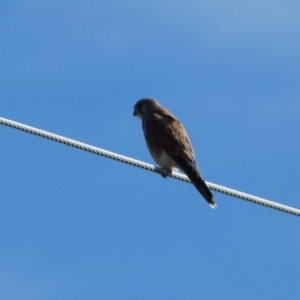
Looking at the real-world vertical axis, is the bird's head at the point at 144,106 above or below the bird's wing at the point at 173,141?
above

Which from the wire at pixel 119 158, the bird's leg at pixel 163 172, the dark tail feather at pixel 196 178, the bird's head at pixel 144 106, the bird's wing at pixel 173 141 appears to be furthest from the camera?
the bird's head at pixel 144 106

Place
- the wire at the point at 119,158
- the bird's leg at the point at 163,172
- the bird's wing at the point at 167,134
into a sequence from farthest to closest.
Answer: the bird's wing at the point at 167,134
the bird's leg at the point at 163,172
the wire at the point at 119,158

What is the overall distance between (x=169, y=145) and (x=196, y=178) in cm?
95

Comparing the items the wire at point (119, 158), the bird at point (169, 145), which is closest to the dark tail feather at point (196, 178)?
the bird at point (169, 145)

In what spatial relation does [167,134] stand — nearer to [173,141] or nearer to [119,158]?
[173,141]

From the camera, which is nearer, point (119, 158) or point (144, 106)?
point (119, 158)

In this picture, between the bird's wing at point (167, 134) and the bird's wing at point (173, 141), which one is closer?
the bird's wing at point (173, 141)

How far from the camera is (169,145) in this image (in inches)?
326

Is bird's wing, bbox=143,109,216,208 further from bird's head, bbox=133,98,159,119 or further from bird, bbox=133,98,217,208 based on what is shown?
bird's head, bbox=133,98,159,119

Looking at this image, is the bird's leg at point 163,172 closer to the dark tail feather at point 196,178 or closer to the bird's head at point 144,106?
the dark tail feather at point 196,178

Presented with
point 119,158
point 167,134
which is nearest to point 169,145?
point 167,134

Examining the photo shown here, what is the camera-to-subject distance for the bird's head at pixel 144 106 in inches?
373

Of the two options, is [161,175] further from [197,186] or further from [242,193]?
[242,193]

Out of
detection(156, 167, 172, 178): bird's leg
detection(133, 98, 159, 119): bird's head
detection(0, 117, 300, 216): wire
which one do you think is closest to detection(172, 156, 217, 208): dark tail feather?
detection(156, 167, 172, 178): bird's leg
